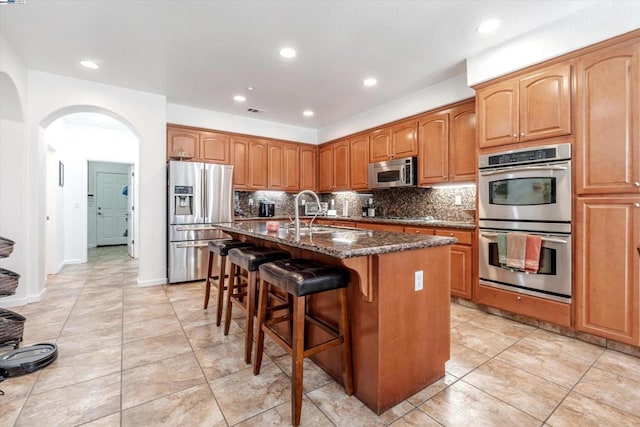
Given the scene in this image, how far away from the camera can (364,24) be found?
2588 mm

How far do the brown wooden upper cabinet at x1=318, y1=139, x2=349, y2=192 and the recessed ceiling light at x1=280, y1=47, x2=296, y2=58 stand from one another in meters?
2.49

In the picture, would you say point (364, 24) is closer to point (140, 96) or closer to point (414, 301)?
point (414, 301)

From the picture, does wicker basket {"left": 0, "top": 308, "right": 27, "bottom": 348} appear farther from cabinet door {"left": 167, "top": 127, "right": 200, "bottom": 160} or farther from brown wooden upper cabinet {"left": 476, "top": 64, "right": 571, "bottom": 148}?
brown wooden upper cabinet {"left": 476, "top": 64, "right": 571, "bottom": 148}

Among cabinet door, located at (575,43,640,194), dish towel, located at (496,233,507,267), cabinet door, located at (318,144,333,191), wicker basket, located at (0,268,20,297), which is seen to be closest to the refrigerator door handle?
wicker basket, located at (0,268,20,297)

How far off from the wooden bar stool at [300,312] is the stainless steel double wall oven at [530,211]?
1.96 m

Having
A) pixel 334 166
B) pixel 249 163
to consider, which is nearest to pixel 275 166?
pixel 249 163

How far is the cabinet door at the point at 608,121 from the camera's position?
218cm

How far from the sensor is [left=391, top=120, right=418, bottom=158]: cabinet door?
13.8 ft

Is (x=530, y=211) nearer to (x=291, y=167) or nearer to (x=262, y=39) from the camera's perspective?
(x=262, y=39)

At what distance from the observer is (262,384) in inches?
73.8

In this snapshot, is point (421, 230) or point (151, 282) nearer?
point (421, 230)

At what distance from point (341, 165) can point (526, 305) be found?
366cm

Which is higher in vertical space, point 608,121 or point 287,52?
point 287,52

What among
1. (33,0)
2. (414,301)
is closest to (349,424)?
(414,301)
